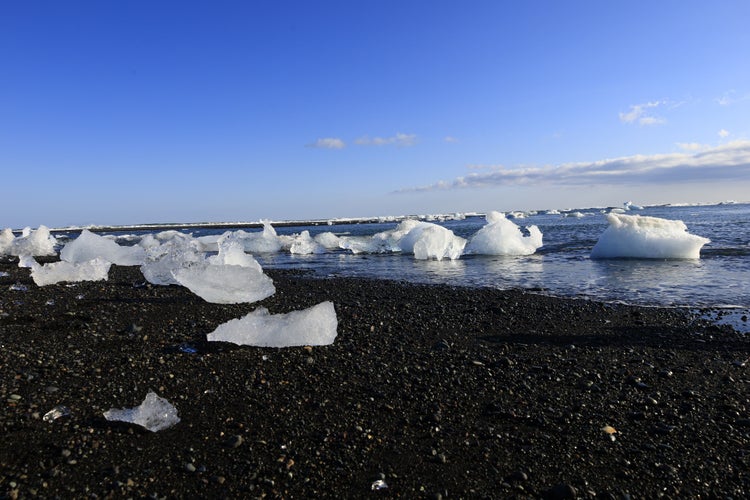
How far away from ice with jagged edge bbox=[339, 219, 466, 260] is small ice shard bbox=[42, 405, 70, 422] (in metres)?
13.4

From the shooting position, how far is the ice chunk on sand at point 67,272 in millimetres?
7945

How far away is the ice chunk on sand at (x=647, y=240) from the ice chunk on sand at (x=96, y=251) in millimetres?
13226

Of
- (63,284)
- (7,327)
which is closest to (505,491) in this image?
(7,327)

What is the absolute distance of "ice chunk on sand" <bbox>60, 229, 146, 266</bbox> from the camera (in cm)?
1113

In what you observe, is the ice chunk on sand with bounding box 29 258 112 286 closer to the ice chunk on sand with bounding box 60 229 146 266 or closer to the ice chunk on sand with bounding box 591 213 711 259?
the ice chunk on sand with bounding box 60 229 146 266

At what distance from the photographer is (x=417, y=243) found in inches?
634

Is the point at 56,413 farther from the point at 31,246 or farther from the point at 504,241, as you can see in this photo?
the point at 31,246

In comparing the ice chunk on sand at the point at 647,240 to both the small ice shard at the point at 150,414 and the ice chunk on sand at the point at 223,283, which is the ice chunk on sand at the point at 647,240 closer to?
the ice chunk on sand at the point at 223,283

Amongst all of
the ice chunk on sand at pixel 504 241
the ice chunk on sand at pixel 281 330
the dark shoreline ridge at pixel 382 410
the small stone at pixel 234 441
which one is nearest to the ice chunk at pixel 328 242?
the ice chunk on sand at pixel 504 241

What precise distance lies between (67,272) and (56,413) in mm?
6374

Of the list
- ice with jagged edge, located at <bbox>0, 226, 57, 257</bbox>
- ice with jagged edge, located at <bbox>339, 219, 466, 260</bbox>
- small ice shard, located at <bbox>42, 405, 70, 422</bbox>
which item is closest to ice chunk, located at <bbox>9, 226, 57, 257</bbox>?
ice with jagged edge, located at <bbox>0, 226, 57, 257</bbox>

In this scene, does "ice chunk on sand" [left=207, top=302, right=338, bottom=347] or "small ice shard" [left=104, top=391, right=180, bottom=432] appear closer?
"small ice shard" [left=104, top=391, right=180, bottom=432]

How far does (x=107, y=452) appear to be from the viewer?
255 centimetres

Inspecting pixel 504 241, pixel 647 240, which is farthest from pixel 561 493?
pixel 504 241
